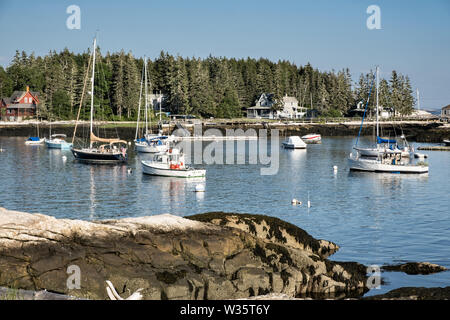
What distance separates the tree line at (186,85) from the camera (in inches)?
5020

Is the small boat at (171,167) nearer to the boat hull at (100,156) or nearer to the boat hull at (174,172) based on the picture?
the boat hull at (174,172)

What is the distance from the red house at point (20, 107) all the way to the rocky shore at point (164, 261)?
123929 millimetres

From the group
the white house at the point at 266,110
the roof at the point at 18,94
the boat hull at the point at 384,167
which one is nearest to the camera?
the boat hull at the point at 384,167

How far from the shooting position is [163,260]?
50.7ft

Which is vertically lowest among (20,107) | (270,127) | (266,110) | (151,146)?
(151,146)

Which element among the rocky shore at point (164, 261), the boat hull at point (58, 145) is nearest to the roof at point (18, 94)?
the boat hull at point (58, 145)

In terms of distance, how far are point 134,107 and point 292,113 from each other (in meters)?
52.0

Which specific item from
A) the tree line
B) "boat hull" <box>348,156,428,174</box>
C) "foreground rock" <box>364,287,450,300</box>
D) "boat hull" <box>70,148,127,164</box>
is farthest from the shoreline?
"foreground rock" <box>364,287,450,300</box>

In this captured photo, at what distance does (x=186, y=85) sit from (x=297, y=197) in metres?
95.7

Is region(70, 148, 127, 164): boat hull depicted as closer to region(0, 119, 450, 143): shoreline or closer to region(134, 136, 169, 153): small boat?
region(134, 136, 169, 153): small boat

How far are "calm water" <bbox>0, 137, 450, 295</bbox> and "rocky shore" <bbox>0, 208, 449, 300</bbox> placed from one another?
9.05 ft

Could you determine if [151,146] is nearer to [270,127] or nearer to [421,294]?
[270,127]

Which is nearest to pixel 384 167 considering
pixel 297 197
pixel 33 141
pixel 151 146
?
pixel 297 197
